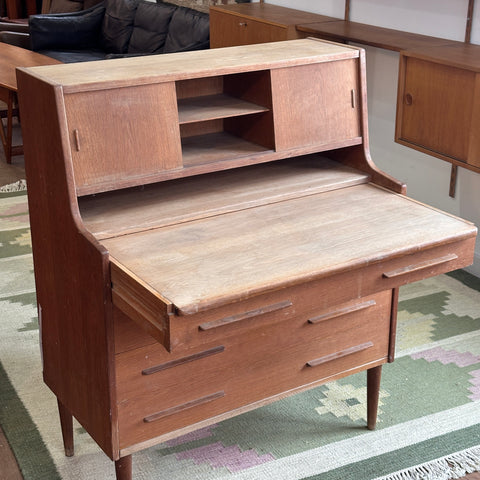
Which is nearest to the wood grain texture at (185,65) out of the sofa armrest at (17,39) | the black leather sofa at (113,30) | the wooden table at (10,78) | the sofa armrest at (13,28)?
the wooden table at (10,78)

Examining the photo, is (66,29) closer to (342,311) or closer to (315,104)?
(315,104)

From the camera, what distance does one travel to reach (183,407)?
205 cm

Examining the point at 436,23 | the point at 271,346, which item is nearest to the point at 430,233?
the point at 271,346

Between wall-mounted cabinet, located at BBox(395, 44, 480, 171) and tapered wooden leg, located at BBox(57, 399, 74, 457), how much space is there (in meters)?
1.79

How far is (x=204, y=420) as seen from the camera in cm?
211

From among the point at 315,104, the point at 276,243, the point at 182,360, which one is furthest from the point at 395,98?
the point at 182,360

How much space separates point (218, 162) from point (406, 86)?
4.59 ft

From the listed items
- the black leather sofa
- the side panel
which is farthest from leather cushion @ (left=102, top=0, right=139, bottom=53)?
the side panel

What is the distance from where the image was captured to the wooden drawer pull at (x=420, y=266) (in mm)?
1945

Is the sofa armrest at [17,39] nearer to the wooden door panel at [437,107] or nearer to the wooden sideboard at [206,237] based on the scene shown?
the wooden door panel at [437,107]

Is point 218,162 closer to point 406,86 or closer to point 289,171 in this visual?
point 289,171

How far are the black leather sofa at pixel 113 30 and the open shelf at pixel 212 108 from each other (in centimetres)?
371

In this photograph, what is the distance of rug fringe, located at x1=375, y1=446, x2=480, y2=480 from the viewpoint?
2.32m

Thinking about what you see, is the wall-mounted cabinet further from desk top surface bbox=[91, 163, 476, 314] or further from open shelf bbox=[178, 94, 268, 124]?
open shelf bbox=[178, 94, 268, 124]
